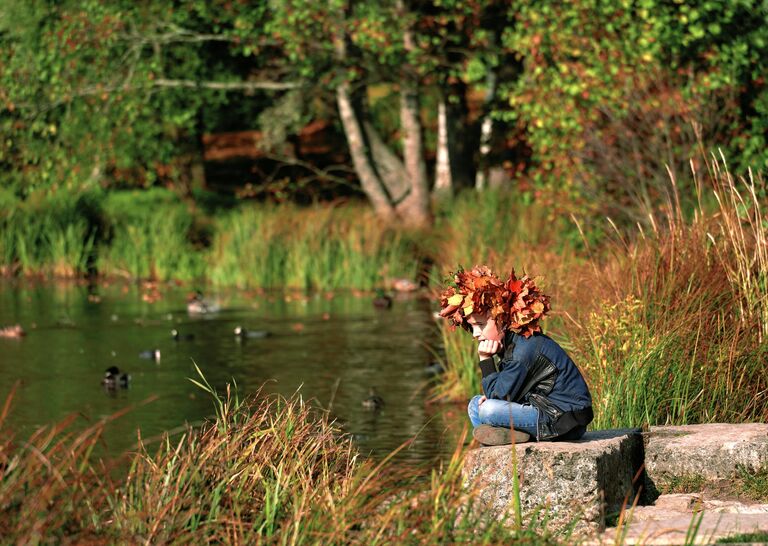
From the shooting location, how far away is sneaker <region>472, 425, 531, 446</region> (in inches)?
330

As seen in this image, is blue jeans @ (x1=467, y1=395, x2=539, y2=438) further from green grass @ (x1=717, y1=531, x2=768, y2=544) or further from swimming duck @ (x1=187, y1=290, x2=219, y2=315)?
swimming duck @ (x1=187, y1=290, x2=219, y2=315)

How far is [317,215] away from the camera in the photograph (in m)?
27.5

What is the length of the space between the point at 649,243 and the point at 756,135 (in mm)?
7811

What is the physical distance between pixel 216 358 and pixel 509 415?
428 inches

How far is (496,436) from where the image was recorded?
8398 millimetres

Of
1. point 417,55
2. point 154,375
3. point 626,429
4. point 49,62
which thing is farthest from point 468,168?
point 626,429

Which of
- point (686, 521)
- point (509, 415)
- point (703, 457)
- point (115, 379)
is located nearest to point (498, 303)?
point (509, 415)

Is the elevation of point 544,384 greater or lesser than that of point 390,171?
lesser

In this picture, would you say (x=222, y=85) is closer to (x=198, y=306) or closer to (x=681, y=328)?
(x=198, y=306)

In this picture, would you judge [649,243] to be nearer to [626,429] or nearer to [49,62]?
[626,429]

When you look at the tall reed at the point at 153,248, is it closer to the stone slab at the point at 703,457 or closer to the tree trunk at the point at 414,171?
the tree trunk at the point at 414,171

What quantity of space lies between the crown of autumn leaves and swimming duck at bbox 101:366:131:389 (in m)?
8.71

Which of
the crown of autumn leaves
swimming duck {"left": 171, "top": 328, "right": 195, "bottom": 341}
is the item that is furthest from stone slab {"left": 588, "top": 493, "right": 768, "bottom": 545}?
swimming duck {"left": 171, "top": 328, "right": 195, "bottom": 341}

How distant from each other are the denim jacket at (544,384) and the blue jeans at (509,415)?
40 mm
